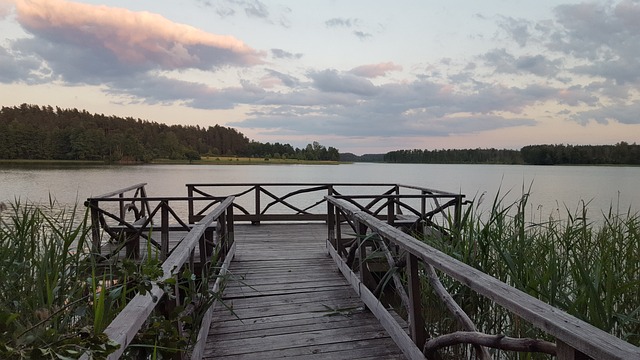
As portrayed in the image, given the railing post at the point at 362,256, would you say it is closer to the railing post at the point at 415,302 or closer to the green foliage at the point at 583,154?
the railing post at the point at 415,302

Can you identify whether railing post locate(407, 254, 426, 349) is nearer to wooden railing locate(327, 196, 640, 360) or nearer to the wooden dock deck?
wooden railing locate(327, 196, 640, 360)

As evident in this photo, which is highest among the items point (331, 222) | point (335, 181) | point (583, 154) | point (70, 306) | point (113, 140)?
point (113, 140)

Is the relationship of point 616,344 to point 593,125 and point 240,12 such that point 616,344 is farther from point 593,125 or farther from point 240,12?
point 593,125

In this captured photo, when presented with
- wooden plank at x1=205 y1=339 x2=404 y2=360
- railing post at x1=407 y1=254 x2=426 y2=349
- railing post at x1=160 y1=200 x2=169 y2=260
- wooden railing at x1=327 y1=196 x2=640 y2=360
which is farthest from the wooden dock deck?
railing post at x1=160 y1=200 x2=169 y2=260

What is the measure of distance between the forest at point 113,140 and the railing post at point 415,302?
229ft

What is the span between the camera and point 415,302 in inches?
91.6

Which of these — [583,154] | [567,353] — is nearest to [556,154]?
[583,154]

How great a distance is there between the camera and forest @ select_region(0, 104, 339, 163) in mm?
59531

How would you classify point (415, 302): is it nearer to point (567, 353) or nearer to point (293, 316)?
point (567, 353)

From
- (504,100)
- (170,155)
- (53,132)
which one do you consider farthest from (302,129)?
(53,132)

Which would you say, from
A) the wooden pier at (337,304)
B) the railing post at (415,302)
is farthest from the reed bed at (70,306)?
the railing post at (415,302)

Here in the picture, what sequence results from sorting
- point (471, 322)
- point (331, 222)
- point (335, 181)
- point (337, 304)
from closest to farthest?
point (471, 322) < point (337, 304) < point (331, 222) < point (335, 181)

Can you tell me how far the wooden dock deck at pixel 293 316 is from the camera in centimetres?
278

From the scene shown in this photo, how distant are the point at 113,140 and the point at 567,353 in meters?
72.2
